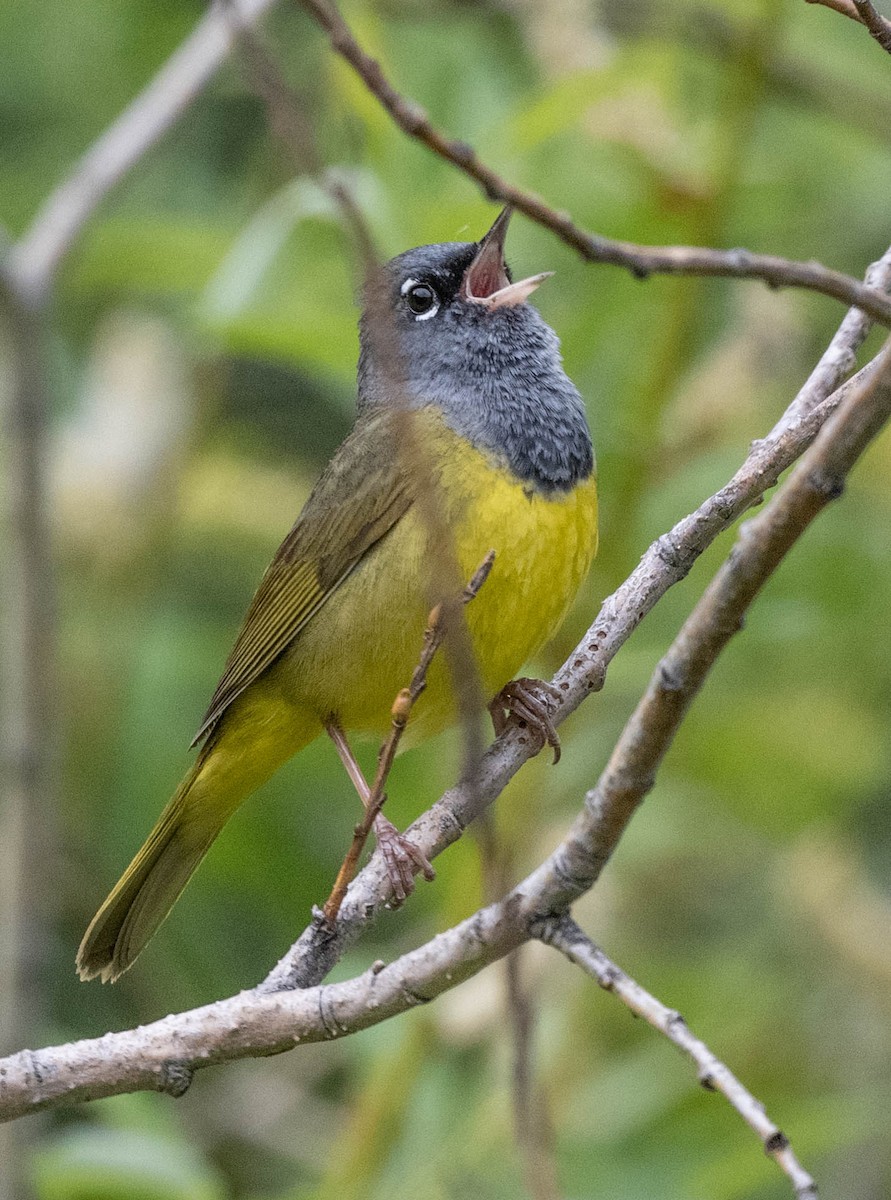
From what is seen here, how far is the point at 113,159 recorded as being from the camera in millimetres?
5004

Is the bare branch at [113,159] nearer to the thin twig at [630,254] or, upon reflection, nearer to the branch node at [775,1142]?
the thin twig at [630,254]

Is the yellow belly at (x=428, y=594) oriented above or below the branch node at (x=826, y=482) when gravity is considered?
above

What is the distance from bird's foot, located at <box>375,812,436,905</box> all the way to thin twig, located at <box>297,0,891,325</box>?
152cm

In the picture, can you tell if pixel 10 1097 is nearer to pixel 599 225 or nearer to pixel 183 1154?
pixel 183 1154

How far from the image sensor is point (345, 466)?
4.31m

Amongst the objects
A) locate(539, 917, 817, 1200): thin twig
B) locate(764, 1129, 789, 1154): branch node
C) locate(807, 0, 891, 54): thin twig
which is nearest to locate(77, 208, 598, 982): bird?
locate(539, 917, 817, 1200): thin twig

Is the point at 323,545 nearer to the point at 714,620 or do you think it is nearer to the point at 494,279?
the point at 494,279

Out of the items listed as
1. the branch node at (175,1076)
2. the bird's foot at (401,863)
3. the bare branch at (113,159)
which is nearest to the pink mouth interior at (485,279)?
the bare branch at (113,159)

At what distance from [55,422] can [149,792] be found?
1.72 m

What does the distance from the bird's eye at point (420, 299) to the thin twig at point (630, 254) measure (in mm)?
2670

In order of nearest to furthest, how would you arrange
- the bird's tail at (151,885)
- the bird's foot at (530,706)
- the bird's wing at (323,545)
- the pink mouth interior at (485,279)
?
the bird's foot at (530,706) → the bird's tail at (151,885) → the bird's wing at (323,545) → the pink mouth interior at (485,279)

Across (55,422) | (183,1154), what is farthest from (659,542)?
(55,422)

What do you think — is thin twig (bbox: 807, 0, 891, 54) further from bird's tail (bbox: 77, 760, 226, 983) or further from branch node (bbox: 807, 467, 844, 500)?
bird's tail (bbox: 77, 760, 226, 983)

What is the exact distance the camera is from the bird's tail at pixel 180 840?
3.97 m
